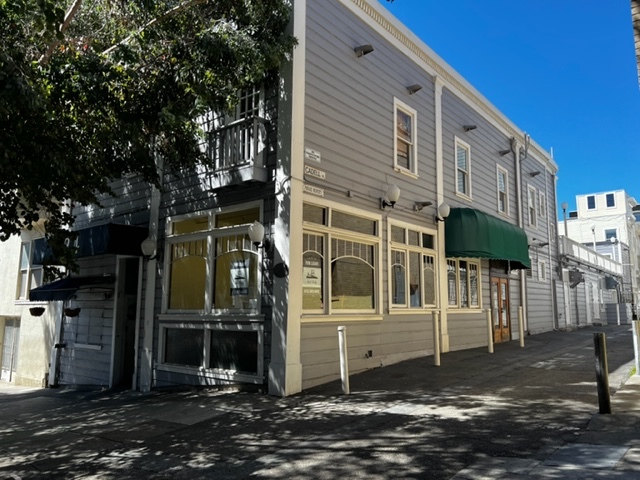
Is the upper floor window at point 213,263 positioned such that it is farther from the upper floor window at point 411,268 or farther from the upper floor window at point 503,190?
the upper floor window at point 503,190

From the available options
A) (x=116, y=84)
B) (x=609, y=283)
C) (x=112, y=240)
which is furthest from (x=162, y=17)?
(x=609, y=283)

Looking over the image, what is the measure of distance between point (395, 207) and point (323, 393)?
15.6ft

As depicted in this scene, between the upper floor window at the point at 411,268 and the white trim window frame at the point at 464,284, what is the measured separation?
0.94 m

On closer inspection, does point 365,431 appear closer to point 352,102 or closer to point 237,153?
point 237,153

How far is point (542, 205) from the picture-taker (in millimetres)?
20188

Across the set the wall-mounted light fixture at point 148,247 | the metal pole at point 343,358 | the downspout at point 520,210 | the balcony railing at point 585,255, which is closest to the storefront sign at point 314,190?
the metal pole at point 343,358

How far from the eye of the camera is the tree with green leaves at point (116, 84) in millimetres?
7004

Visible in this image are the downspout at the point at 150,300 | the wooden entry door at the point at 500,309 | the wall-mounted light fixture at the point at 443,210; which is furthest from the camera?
the wooden entry door at the point at 500,309

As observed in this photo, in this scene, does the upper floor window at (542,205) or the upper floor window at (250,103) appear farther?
the upper floor window at (542,205)

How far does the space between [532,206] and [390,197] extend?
10738 millimetres

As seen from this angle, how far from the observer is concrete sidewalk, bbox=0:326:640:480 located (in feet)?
15.2

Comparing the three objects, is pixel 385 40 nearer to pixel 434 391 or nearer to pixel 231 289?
pixel 231 289

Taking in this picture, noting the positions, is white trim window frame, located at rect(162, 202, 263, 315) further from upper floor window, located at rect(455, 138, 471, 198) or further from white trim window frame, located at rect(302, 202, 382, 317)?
upper floor window, located at rect(455, 138, 471, 198)

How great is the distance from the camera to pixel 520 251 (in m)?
15.1
